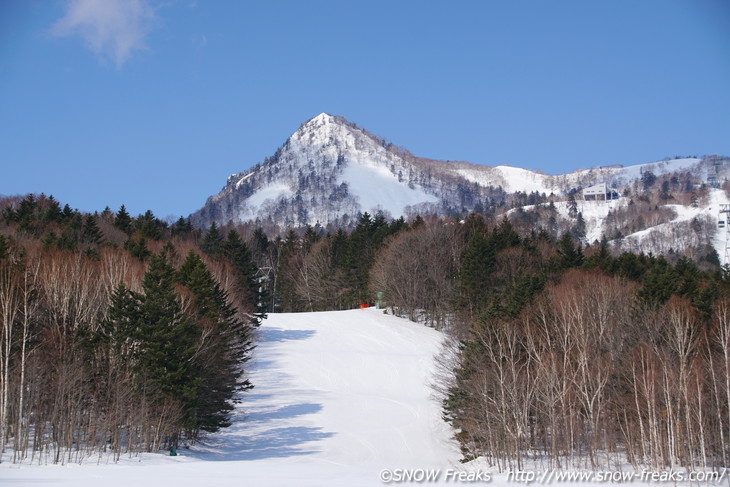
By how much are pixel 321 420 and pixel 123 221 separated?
154 feet

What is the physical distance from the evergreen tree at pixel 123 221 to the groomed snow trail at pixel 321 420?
71.5 ft

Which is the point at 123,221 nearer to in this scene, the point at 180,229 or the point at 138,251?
the point at 180,229

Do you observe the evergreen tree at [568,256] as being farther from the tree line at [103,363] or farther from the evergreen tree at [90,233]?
the evergreen tree at [90,233]

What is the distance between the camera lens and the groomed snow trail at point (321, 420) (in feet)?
Answer: 77.6

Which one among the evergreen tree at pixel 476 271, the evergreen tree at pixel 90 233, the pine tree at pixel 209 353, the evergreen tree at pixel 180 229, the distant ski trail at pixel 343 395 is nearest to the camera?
the pine tree at pixel 209 353

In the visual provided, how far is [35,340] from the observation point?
3206 cm

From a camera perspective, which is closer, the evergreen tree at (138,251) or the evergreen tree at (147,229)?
the evergreen tree at (138,251)

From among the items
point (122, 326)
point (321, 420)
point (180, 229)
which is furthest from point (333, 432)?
point (180, 229)

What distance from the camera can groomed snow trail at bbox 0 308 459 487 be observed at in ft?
77.6

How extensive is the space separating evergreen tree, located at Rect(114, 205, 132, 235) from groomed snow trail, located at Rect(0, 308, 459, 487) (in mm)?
21781

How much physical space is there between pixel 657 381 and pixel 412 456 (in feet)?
42.6

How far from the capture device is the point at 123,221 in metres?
80.5

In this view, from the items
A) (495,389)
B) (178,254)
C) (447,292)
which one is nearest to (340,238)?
(447,292)

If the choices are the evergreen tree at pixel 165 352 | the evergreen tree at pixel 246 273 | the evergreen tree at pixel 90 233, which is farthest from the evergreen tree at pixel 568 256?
the evergreen tree at pixel 90 233
